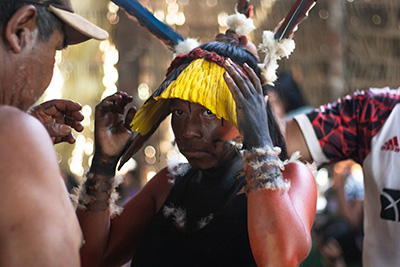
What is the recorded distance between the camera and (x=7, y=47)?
3.79 feet

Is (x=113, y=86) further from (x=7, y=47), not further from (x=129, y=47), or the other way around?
(x=7, y=47)

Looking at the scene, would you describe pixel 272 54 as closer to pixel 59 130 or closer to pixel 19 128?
pixel 59 130

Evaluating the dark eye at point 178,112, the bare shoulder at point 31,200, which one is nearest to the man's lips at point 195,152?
the dark eye at point 178,112

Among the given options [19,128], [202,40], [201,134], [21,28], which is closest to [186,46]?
[201,134]

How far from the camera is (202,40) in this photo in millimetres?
4594

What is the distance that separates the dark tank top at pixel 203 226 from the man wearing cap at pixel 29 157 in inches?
23.7

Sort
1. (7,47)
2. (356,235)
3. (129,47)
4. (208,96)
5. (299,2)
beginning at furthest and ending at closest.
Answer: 1. (129,47)
2. (356,235)
3. (299,2)
4. (208,96)
5. (7,47)

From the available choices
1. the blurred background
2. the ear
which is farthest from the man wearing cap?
the blurred background

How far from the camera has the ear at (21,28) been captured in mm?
1148

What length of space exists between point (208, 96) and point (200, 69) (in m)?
0.11

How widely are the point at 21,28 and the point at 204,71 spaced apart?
25.3 inches

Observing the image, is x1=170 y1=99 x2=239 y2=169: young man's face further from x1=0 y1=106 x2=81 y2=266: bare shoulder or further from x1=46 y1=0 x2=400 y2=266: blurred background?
x1=46 y1=0 x2=400 y2=266: blurred background

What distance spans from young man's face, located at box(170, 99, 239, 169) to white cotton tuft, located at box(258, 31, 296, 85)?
0.75ft

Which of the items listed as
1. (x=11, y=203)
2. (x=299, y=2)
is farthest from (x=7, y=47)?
(x=299, y=2)
